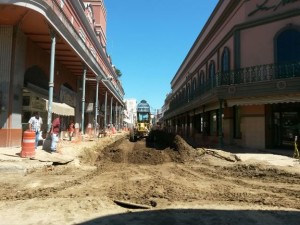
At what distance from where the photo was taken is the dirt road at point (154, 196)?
645 cm

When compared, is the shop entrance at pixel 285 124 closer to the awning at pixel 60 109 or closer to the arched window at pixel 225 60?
the arched window at pixel 225 60

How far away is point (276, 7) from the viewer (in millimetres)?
20234

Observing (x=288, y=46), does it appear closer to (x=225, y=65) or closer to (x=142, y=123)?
(x=225, y=65)

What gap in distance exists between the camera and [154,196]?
8.06m

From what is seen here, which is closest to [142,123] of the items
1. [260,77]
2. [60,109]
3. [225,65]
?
[225,65]

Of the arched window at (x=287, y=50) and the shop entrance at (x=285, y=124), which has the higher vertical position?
the arched window at (x=287, y=50)

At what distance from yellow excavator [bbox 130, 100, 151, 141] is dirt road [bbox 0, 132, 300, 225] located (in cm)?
2334

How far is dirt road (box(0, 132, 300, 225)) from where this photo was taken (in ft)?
21.2

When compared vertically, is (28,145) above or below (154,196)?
above

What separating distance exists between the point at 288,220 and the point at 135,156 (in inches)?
460

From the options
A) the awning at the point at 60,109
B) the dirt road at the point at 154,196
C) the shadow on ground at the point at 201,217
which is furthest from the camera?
the awning at the point at 60,109

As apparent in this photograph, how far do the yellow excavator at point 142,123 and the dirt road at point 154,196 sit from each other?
2334 centimetres

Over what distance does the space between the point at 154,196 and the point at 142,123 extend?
30.2m

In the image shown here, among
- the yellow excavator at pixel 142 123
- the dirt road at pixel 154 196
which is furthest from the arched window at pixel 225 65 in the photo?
the yellow excavator at pixel 142 123
